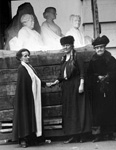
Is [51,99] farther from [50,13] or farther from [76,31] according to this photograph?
[50,13]

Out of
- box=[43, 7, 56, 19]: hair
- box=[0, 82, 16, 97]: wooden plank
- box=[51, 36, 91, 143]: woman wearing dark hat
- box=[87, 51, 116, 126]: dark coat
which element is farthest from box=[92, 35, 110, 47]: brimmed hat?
box=[0, 82, 16, 97]: wooden plank

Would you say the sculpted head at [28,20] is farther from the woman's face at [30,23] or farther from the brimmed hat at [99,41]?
the brimmed hat at [99,41]

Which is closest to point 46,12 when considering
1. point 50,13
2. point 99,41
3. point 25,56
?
point 50,13

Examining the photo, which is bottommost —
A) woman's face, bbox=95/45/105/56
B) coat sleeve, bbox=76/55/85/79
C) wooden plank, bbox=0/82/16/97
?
wooden plank, bbox=0/82/16/97

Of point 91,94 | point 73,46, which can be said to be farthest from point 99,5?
point 91,94

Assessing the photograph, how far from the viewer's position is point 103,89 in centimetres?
762

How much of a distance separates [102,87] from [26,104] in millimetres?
1322

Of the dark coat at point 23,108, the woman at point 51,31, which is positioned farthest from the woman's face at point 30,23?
the dark coat at point 23,108

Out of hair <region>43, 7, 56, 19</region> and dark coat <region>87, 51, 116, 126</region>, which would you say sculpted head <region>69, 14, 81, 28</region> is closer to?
hair <region>43, 7, 56, 19</region>

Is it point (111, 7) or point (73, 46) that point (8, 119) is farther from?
point (111, 7)

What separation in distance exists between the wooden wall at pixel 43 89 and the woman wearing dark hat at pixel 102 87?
15.1 inches

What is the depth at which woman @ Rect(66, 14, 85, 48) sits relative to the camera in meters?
8.33

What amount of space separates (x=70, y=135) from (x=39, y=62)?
1.41 m

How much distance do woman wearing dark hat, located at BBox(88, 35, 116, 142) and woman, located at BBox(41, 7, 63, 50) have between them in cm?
95
